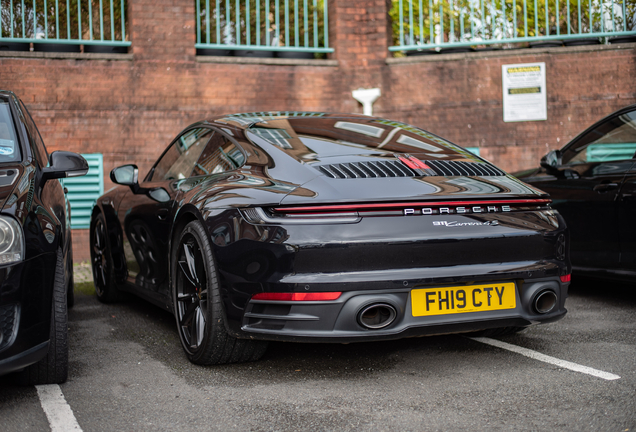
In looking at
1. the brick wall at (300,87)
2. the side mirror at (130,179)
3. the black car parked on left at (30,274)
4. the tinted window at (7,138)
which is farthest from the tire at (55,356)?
the brick wall at (300,87)

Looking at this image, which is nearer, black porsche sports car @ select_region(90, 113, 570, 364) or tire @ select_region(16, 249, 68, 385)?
black porsche sports car @ select_region(90, 113, 570, 364)

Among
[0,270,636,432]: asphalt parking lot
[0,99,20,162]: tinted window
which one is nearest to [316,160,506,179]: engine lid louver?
[0,270,636,432]: asphalt parking lot

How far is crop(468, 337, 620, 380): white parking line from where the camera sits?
340 cm

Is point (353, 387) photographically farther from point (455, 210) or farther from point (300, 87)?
point (300, 87)

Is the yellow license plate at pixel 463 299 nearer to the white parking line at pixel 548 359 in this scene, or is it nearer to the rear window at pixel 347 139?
the white parking line at pixel 548 359

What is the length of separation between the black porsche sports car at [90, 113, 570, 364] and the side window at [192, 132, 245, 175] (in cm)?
2

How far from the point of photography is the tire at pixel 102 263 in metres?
5.50

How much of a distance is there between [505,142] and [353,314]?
290 inches

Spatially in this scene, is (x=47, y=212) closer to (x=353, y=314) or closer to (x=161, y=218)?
(x=161, y=218)

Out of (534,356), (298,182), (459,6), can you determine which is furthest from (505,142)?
(298,182)

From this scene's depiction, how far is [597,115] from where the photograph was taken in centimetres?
970

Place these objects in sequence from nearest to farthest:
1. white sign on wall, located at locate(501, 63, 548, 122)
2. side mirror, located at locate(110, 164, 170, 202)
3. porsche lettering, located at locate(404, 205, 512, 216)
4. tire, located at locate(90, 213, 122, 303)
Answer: porsche lettering, located at locate(404, 205, 512, 216), side mirror, located at locate(110, 164, 170, 202), tire, located at locate(90, 213, 122, 303), white sign on wall, located at locate(501, 63, 548, 122)

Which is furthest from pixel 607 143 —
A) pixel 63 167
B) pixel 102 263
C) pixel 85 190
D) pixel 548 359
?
pixel 85 190

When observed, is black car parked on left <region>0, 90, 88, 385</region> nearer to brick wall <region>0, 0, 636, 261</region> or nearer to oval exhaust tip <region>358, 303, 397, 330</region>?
oval exhaust tip <region>358, 303, 397, 330</region>
